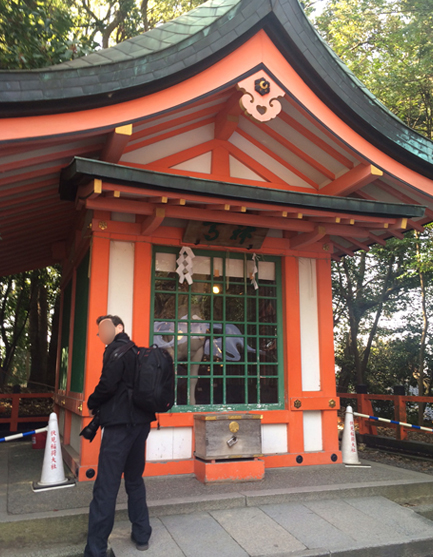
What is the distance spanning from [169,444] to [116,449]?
Answer: 2149mm

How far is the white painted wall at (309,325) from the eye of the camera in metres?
6.25

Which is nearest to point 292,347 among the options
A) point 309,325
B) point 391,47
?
point 309,325

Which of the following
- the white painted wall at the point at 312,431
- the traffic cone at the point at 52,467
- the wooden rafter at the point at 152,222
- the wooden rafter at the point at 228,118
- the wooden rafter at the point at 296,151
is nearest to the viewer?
the traffic cone at the point at 52,467

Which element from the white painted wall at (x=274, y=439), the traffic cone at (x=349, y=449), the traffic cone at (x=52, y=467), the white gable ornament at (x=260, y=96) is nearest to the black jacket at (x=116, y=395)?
the traffic cone at (x=52, y=467)

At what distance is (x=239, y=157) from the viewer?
6.48m

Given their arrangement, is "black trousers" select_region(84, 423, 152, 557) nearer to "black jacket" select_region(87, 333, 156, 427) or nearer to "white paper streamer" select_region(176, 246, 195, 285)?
"black jacket" select_region(87, 333, 156, 427)

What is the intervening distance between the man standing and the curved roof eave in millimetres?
2554

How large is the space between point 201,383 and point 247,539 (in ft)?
7.46

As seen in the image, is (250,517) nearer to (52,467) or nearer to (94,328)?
(52,467)

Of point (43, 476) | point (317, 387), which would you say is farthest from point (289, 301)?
point (43, 476)

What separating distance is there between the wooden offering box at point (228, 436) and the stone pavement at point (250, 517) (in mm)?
334

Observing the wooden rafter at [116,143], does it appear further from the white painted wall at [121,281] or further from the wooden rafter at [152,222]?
the white painted wall at [121,281]

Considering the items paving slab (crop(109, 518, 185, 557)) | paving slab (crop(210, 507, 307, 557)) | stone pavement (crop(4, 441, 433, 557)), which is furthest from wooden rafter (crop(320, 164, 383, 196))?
paving slab (crop(109, 518, 185, 557))

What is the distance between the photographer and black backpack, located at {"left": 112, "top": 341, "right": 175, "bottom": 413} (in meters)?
3.51
